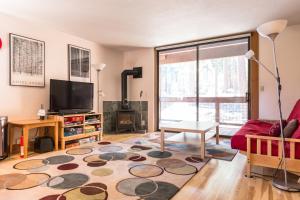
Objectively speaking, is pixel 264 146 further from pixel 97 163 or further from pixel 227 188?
pixel 97 163

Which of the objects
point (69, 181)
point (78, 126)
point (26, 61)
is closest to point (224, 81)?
point (78, 126)

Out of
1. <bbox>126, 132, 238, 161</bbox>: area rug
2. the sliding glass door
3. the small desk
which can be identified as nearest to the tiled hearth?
the sliding glass door

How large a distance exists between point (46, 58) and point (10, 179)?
7.59 ft

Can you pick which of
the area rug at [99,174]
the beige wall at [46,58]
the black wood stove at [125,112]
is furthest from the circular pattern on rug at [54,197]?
the black wood stove at [125,112]

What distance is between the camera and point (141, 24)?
3498mm

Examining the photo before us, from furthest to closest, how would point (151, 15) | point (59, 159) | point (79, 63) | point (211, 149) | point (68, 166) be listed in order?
point (79, 63), point (211, 149), point (151, 15), point (59, 159), point (68, 166)


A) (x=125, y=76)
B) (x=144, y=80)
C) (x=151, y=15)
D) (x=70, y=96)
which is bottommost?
(x=70, y=96)

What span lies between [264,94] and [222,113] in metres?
1.53

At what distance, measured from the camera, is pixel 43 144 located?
10.3 ft

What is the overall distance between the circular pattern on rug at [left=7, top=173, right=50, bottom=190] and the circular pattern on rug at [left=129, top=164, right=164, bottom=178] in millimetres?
960

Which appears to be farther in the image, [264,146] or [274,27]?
[264,146]

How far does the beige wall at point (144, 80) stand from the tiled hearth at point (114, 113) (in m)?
0.12

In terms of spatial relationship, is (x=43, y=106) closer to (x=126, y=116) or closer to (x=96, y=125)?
(x=96, y=125)

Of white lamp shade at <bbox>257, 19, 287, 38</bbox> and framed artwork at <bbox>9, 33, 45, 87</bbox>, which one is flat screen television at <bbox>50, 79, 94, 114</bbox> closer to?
framed artwork at <bbox>9, 33, 45, 87</bbox>
